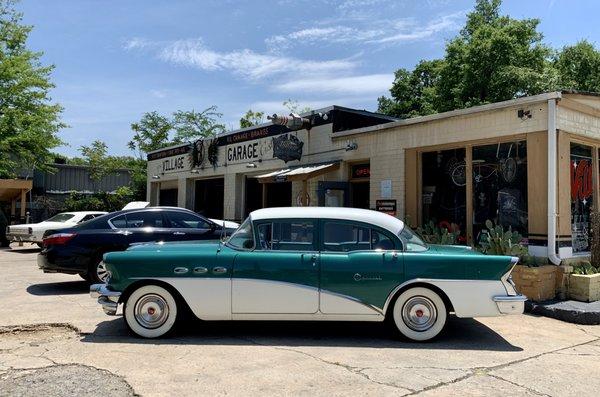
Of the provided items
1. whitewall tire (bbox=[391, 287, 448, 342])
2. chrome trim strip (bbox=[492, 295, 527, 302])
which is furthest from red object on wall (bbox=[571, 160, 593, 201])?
whitewall tire (bbox=[391, 287, 448, 342])

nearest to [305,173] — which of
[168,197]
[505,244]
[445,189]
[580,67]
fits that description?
[445,189]

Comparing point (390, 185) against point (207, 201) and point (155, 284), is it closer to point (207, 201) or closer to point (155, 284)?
point (155, 284)

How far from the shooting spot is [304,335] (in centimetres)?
626

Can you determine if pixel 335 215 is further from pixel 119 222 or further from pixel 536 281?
pixel 119 222

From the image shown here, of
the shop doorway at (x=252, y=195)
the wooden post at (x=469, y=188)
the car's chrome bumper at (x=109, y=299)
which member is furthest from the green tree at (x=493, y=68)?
the car's chrome bumper at (x=109, y=299)

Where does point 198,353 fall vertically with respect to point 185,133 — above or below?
below

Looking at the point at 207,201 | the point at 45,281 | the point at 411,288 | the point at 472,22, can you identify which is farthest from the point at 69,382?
the point at 472,22

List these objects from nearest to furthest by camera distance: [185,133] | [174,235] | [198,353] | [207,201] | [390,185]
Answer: [198,353] < [174,235] < [390,185] < [207,201] < [185,133]

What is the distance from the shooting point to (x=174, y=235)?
1006 cm

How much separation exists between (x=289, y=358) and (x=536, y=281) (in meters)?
4.85

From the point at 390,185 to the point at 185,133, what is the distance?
940 inches

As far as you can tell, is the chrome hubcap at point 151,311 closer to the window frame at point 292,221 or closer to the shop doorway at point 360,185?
the window frame at point 292,221

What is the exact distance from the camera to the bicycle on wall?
9.62 m

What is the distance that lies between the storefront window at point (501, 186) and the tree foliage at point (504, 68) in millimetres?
18871
